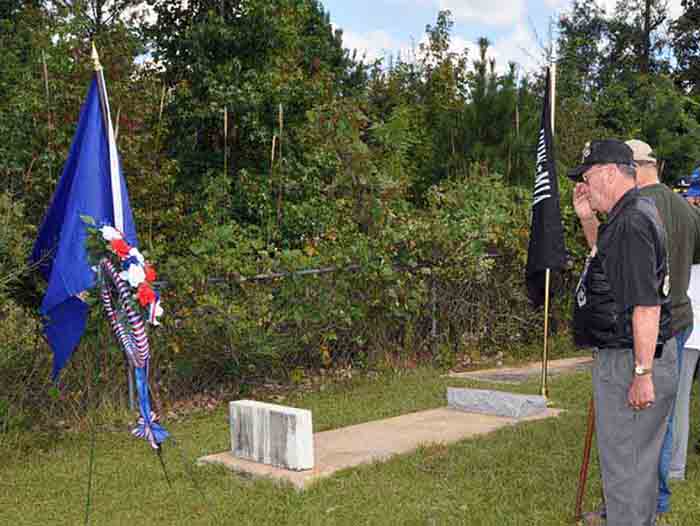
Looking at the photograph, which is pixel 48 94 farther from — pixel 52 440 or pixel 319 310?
pixel 52 440

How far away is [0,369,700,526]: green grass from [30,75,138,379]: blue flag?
3.15 feet

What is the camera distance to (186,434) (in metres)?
7.77

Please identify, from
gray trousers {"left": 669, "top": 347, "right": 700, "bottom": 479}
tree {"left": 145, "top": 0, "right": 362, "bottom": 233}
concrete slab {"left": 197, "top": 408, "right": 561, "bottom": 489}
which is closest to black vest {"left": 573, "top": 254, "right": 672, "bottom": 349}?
gray trousers {"left": 669, "top": 347, "right": 700, "bottom": 479}

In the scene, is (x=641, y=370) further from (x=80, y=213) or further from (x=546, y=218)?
(x=546, y=218)

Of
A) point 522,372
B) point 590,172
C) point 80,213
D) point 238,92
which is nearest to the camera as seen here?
point 590,172

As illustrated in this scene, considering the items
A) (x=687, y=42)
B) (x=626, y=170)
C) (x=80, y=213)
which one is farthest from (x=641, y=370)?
(x=687, y=42)

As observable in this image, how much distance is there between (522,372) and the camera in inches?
410

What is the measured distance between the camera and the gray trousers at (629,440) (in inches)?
162

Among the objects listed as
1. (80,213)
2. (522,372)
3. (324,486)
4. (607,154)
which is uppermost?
(607,154)

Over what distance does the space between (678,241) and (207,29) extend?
10.9 m

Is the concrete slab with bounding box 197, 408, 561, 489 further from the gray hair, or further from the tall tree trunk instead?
the tall tree trunk

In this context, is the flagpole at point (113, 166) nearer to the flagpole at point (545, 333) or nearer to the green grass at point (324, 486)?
the green grass at point (324, 486)

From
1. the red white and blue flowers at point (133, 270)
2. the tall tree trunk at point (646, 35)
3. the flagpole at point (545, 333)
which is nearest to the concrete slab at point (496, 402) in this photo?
the flagpole at point (545, 333)

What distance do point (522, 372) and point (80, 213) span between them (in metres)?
5.91
